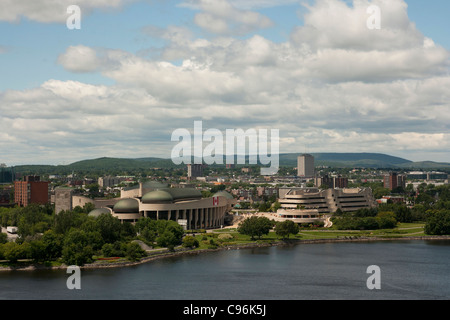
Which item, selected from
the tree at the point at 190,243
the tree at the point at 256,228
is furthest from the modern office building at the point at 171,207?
the tree at the point at 190,243

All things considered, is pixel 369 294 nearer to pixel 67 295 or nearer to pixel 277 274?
pixel 277 274

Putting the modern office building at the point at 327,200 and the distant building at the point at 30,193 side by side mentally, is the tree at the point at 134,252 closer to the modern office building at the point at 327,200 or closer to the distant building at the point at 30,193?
the modern office building at the point at 327,200

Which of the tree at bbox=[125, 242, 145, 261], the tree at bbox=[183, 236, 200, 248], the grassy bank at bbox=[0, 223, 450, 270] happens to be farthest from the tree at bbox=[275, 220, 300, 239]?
the tree at bbox=[125, 242, 145, 261]

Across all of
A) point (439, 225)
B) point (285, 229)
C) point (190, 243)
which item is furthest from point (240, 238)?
point (439, 225)

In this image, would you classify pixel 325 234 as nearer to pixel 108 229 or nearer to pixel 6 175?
pixel 108 229

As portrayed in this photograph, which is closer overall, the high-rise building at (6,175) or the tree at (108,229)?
the tree at (108,229)

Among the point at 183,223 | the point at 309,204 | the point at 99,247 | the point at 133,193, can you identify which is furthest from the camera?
the point at 309,204
